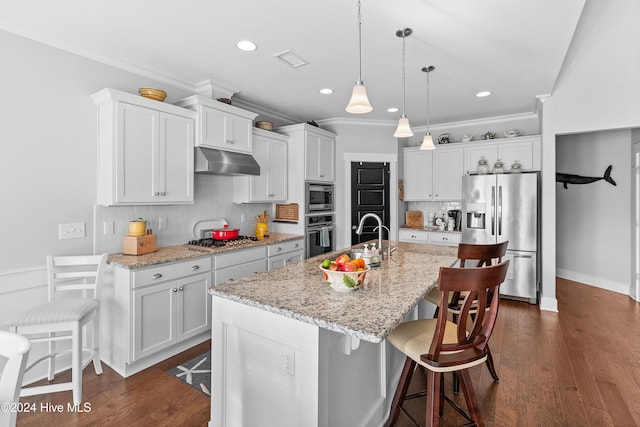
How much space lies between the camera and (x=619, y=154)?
15.5ft

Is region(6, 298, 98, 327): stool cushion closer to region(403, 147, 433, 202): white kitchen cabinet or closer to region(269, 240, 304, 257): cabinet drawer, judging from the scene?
region(269, 240, 304, 257): cabinet drawer

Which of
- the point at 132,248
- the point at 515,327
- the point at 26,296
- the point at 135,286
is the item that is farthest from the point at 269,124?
the point at 515,327

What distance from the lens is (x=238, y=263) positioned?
3.35m

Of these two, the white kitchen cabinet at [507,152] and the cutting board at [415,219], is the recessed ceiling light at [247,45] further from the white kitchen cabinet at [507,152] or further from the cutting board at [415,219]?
the cutting board at [415,219]

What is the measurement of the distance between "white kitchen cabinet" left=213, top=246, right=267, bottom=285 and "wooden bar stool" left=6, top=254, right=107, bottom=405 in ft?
3.12

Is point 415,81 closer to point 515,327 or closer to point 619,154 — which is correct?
point 515,327

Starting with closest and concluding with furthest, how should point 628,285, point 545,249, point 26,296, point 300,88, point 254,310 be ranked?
1. point 254,310
2. point 26,296
3. point 300,88
4. point 545,249
5. point 628,285

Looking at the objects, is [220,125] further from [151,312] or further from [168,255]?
[151,312]

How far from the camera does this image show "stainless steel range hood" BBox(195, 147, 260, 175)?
325 centimetres

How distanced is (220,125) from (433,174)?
3526 millimetres

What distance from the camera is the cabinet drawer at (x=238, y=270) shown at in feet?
10.3

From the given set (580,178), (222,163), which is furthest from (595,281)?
(222,163)

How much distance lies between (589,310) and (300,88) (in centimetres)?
442

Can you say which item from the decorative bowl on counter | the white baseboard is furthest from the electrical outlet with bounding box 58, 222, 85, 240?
the white baseboard
